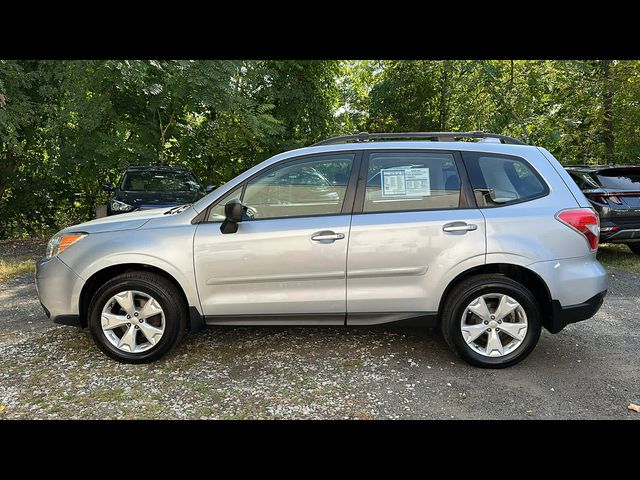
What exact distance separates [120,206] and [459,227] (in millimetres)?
6342

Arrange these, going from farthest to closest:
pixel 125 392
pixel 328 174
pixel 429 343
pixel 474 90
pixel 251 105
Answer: pixel 474 90 → pixel 251 105 → pixel 429 343 → pixel 328 174 → pixel 125 392

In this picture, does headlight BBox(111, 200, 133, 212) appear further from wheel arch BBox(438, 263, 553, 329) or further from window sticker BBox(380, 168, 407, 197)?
wheel arch BBox(438, 263, 553, 329)

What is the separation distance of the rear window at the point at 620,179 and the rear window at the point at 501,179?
4.75 metres

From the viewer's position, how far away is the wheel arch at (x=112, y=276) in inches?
140

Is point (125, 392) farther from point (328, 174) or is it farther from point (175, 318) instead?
point (328, 174)

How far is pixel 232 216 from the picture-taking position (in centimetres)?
337

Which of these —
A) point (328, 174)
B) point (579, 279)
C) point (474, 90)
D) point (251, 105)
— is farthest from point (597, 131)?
point (328, 174)

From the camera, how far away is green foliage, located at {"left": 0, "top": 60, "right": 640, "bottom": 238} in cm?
894

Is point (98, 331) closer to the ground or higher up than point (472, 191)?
closer to the ground

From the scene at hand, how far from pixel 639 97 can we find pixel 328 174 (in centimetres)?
1090

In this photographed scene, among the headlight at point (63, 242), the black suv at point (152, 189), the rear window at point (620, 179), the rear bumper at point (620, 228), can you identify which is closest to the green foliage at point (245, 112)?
the black suv at point (152, 189)

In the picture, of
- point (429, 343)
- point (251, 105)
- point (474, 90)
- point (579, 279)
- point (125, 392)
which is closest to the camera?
point (125, 392)
